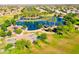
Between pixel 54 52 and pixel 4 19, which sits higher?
pixel 4 19

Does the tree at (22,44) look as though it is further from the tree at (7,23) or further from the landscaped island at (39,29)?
the tree at (7,23)

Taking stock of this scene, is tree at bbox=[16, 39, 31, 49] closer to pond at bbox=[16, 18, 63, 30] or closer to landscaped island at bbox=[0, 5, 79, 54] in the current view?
landscaped island at bbox=[0, 5, 79, 54]

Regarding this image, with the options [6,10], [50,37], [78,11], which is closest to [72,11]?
[78,11]

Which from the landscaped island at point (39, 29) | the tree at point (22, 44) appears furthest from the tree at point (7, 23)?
the tree at point (22, 44)

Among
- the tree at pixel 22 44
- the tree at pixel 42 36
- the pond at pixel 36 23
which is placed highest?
the pond at pixel 36 23

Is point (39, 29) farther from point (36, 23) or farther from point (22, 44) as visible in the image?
point (22, 44)

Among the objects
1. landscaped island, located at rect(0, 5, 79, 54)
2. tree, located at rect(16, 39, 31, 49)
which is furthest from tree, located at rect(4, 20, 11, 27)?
tree, located at rect(16, 39, 31, 49)
